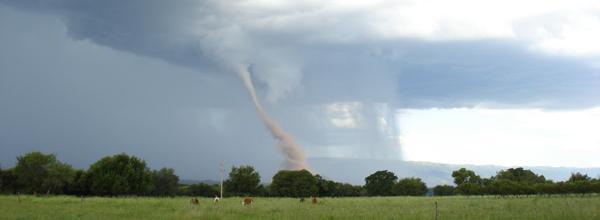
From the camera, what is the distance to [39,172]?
100812mm

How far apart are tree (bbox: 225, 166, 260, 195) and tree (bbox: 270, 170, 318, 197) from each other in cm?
487

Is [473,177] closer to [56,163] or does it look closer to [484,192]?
[484,192]

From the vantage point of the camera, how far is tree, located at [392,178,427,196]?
15120cm

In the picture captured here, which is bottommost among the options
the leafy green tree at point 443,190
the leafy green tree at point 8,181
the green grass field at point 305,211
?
the leafy green tree at point 443,190

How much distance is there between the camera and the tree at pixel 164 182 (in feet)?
421

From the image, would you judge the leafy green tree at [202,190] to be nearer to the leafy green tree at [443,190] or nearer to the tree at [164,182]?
the tree at [164,182]

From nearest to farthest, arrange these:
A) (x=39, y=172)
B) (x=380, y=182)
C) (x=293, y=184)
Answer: (x=39, y=172), (x=293, y=184), (x=380, y=182)

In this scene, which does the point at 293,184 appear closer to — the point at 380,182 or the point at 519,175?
the point at 380,182

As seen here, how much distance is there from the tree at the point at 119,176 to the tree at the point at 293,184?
32958 millimetres

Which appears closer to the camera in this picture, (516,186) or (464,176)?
(516,186)

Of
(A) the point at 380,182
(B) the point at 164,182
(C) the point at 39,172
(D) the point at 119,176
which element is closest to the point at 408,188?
(A) the point at 380,182

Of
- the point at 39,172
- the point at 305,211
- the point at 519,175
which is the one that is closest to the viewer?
the point at 305,211

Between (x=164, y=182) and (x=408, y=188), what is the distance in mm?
67366

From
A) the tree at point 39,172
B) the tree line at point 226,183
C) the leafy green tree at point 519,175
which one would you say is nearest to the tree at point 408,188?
the tree line at point 226,183
